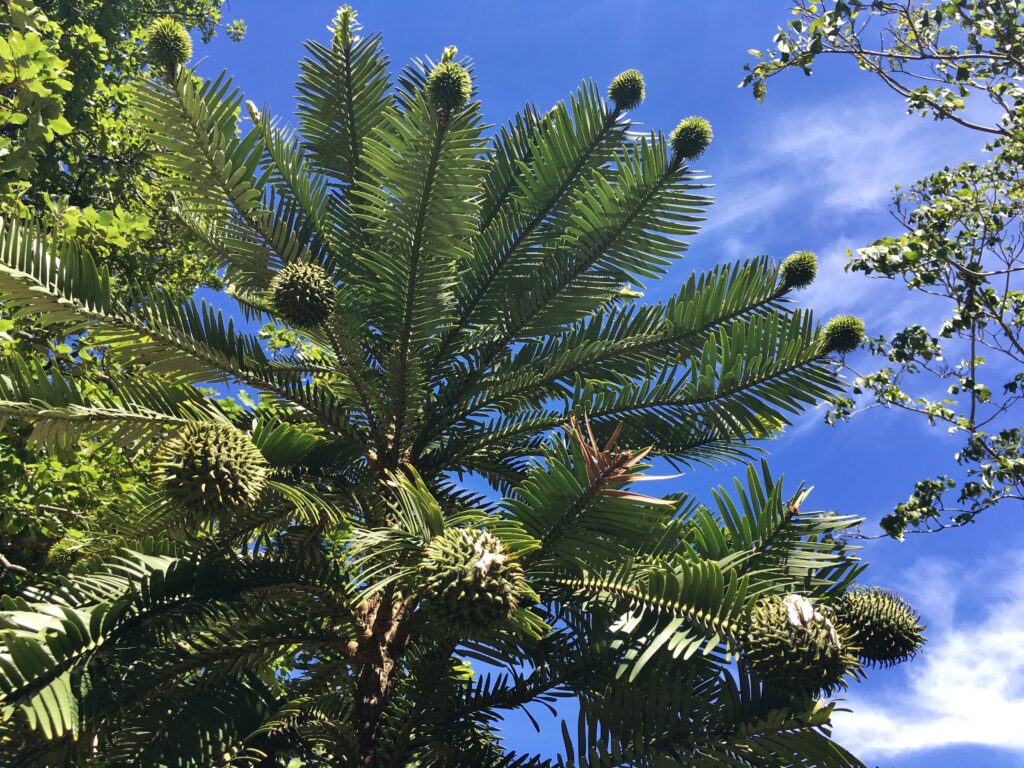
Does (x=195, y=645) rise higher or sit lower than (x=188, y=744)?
higher

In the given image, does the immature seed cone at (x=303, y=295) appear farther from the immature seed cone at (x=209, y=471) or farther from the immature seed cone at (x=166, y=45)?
the immature seed cone at (x=166, y=45)

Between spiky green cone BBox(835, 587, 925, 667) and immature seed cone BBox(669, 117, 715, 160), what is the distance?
5.79 ft

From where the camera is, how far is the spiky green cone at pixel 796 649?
2.09m

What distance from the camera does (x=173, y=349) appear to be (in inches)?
126

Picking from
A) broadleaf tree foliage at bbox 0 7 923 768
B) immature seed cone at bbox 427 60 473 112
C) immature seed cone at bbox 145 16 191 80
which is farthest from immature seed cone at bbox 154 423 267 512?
immature seed cone at bbox 145 16 191 80

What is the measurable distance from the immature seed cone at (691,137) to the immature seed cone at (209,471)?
6.68 ft

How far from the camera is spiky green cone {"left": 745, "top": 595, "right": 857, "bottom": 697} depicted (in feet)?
6.86

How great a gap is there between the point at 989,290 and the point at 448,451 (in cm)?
494

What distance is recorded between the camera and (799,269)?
333 centimetres

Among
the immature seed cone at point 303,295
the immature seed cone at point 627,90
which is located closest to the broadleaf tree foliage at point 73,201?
the immature seed cone at point 303,295

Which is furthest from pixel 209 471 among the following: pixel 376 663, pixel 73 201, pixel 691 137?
pixel 73 201

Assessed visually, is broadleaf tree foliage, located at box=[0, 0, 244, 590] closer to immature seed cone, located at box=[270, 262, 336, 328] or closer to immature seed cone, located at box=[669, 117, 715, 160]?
immature seed cone, located at box=[270, 262, 336, 328]

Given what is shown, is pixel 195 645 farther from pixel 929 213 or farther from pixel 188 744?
pixel 929 213

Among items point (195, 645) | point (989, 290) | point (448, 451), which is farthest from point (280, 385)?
point (989, 290)
